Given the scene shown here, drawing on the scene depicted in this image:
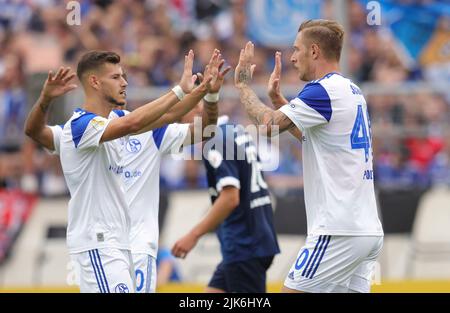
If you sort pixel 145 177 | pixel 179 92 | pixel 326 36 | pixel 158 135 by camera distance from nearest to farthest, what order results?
pixel 179 92 < pixel 326 36 < pixel 145 177 < pixel 158 135

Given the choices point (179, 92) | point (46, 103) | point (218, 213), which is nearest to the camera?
point (179, 92)

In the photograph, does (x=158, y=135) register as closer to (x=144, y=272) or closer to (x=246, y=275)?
(x=144, y=272)

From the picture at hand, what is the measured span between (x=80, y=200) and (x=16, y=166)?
7490 mm

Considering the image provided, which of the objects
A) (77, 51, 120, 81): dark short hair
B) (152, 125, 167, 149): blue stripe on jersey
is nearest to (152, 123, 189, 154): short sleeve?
(152, 125, 167, 149): blue stripe on jersey

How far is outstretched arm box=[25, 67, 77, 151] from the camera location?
866 centimetres

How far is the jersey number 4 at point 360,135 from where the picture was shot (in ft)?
27.2

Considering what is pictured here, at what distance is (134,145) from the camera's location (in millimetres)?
9648

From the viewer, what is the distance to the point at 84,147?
8453 mm

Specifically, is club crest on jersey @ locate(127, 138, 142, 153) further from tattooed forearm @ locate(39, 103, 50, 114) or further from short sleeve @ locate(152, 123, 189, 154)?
tattooed forearm @ locate(39, 103, 50, 114)

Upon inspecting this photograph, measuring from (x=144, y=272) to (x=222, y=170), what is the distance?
5.17 ft

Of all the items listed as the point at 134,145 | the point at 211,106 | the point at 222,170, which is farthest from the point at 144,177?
the point at 222,170

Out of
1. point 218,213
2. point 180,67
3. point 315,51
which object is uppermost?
point 180,67

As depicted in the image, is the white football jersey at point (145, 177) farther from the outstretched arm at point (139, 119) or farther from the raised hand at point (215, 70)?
the raised hand at point (215, 70)
